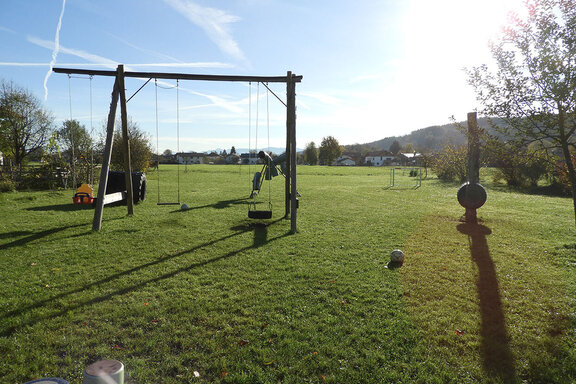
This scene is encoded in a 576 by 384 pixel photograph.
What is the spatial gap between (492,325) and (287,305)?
2.64 meters

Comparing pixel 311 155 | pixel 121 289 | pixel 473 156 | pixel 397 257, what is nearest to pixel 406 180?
pixel 473 156

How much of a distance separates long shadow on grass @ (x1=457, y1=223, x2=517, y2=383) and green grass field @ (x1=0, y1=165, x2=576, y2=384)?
0.07ft

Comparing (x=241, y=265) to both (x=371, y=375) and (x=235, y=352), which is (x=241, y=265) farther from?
(x=371, y=375)

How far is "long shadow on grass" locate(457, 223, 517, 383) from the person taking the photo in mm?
3264

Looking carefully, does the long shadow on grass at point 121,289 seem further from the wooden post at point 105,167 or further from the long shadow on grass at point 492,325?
the long shadow on grass at point 492,325

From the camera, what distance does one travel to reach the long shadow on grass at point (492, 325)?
3264 mm

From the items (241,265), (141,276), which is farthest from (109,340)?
(241,265)

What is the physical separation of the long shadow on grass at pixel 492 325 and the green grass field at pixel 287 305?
0.07 feet

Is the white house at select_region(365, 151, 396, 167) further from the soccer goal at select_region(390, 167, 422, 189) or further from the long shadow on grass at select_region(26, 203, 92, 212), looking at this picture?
the long shadow on grass at select_region(26, 203, 92, 212)

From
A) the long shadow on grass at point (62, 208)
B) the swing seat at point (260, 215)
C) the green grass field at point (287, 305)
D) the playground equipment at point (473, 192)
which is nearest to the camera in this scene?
the green grass field at point (287, 305)

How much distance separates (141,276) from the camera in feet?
18.2

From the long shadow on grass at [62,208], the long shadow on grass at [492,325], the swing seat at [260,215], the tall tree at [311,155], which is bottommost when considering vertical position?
the long shadow on grass at [492,325]

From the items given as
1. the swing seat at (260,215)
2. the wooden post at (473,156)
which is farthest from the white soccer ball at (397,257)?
the wooden post at (473,156)

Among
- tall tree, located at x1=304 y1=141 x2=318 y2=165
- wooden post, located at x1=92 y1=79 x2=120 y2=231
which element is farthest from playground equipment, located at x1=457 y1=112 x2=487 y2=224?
tall tree, located at x1=304 y1=141 x2=318 y2=165
